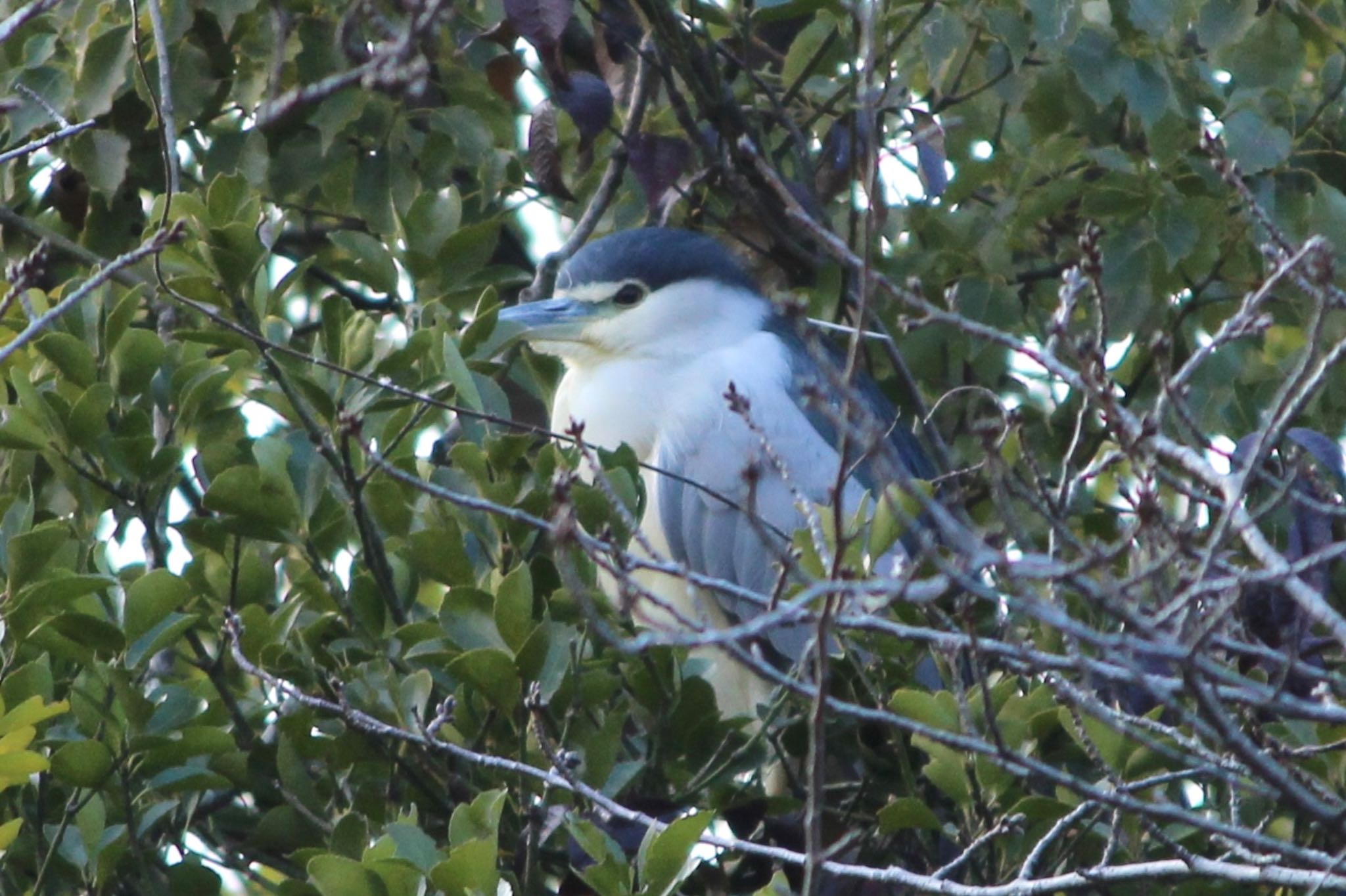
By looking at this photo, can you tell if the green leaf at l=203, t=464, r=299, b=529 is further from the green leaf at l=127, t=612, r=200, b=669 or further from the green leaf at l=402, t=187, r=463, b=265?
the green leaf at l=402, t=187, r=463, b=265

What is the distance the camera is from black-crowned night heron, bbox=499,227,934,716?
3.36 meters

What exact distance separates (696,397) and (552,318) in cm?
32

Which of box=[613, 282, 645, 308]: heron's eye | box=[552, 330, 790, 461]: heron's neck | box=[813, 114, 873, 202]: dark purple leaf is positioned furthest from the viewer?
box=[613, 282, 645, 308]: heron's eye

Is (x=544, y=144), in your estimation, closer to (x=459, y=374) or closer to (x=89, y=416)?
(x=459, y=374)

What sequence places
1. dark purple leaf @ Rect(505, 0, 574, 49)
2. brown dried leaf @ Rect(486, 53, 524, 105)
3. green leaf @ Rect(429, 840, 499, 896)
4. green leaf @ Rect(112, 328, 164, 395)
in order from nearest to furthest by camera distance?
green leaf @ Rect(429, 840, 499, 896) < green leaf @ Rect(112, 328, 164, 395) < dark purple leaf @ Rect(505, 0, 574, 49) < brown dried leaf @ Rect(486, 53, 524, 105)

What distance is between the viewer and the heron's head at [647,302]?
3.59m

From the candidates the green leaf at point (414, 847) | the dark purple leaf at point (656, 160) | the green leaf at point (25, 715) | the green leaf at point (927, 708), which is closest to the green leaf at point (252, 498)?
the green leaf at point (25, 715)

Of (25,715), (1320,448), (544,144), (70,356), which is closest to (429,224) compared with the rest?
(544,144)

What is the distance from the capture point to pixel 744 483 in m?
3.27

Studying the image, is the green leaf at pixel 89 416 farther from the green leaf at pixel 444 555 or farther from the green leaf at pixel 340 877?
the green leaf at pixel 340 877

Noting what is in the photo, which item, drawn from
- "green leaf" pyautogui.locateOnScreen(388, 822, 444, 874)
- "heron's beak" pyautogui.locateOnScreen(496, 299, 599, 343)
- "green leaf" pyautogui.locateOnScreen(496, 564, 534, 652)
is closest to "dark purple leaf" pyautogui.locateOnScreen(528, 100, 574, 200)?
"heron's beak" pyautogui.locateOnScreen(496, 299, 599, 343)

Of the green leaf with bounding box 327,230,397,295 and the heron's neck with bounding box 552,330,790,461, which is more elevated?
the green leaf with bounding box 327,230,397,295

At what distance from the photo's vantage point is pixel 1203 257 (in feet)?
9.67

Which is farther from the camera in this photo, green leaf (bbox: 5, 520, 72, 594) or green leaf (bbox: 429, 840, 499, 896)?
green leaf (bbox: 5, 520, 72, 594)
